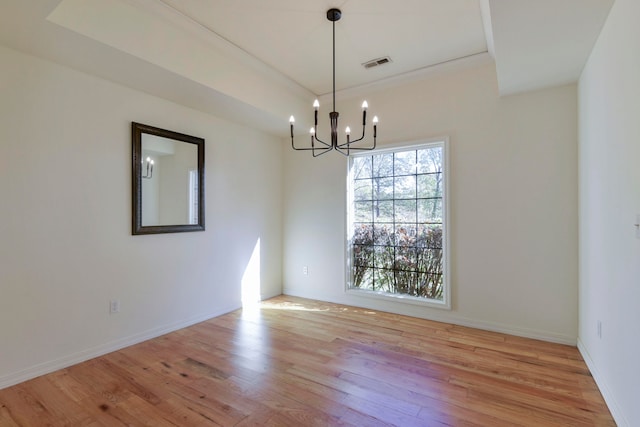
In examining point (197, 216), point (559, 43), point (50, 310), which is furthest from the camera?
point (197, 216)

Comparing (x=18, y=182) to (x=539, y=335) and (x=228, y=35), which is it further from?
(x=539, y=335)

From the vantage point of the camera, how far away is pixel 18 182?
7.80ft

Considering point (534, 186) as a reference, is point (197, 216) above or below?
below

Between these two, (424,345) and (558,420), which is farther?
(424,345)

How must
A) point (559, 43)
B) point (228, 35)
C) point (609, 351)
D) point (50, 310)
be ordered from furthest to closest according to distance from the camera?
point (228, 35), point (50, 310), point (559, 43), point (609, 351)

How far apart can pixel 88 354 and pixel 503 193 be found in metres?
4.18

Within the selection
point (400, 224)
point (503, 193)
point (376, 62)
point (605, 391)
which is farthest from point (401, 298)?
point (376, 62)

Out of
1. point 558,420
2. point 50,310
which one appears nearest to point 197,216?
point 50,310

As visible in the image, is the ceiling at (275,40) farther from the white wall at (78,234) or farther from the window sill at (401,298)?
the window sill at (401,298)

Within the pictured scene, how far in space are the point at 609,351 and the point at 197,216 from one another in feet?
12.4

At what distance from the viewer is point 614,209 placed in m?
1.98

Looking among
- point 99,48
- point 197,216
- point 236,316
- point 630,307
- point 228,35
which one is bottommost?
point 236,316

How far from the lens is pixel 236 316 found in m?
3.88

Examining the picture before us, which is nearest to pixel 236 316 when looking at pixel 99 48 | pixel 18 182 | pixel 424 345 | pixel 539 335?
pixel 424 345
